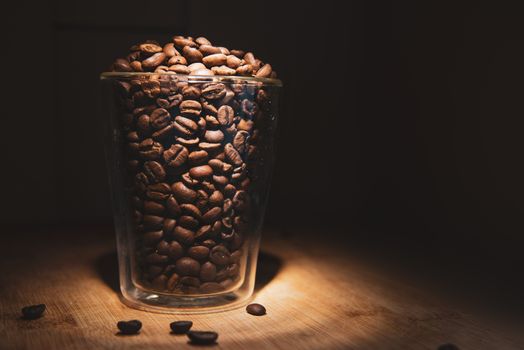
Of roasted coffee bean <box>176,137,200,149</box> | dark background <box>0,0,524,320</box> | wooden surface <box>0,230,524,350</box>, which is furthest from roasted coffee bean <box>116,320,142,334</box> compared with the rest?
Answer: dark background <box>0,0,524,320</box>

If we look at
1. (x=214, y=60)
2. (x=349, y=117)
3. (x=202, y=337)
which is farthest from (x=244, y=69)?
(x=349, y=117)

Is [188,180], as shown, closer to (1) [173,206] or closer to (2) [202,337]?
(1) [173,206]

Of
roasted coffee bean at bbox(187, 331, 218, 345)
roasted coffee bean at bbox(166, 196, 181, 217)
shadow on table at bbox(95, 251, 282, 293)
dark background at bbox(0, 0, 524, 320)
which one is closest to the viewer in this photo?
roasted coffee bean at bbox(187, 331, 218, 345)

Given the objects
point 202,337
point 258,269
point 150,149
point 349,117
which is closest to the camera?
point 202,337

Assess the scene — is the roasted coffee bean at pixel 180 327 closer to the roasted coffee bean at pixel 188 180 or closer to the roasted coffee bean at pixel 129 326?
the roasted coffee bean at pixel 129 326

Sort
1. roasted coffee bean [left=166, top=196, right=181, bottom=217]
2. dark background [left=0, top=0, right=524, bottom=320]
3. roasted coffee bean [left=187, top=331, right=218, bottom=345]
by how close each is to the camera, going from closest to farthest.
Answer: roasted coffee bean [left=187, top=331, right=218, bottom=345], roasted coffee bean [left=166, top=196, right=181, bottom=217], dark background [left=0, top=0, right=524, bottom=320]

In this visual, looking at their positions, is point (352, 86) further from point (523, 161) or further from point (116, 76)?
point (116, 76)

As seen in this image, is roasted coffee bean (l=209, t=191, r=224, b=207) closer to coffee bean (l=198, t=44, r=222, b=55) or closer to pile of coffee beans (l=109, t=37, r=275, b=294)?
pile of coffee beans (l=109, t=37, r=275, b=294)
